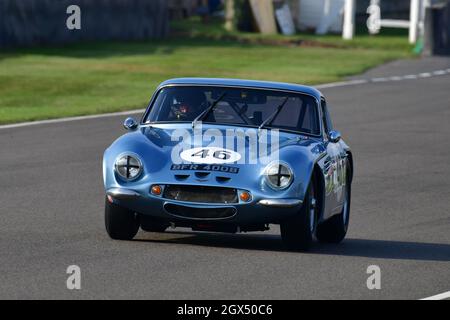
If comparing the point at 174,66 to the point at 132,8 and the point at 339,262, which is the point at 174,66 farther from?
the point at 339,262

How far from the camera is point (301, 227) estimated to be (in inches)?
424

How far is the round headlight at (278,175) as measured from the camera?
10672mm

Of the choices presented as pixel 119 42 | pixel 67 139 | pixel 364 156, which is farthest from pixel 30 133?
pixel 119 42

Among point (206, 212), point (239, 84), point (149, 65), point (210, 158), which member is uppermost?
point (239, 84)

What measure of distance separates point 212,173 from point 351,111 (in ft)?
→ 54.3

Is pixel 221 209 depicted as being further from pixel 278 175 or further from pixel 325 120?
pixel 325 120

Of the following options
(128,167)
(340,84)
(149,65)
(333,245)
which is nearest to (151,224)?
(128,167)

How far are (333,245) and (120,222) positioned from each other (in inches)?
80.6

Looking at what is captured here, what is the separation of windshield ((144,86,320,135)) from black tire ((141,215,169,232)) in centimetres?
98

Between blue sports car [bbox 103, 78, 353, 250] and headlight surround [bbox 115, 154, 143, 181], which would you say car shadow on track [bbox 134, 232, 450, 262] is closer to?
blue sports car [bbox 103, 78, 353, 250]

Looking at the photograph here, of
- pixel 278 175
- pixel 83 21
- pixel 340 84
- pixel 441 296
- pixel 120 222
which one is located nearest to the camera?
pixel 441 296

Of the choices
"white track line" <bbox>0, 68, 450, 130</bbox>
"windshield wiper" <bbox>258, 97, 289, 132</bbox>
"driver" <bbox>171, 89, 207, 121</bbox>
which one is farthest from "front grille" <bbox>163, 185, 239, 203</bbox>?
"white track line" <bbox>0, 68, 450, 130</bbox>

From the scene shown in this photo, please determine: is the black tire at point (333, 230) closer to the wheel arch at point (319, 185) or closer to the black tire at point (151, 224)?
the wheel arch at point (319, 185)

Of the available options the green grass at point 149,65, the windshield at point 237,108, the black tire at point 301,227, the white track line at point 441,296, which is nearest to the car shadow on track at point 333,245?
the black tire at point 301,227
